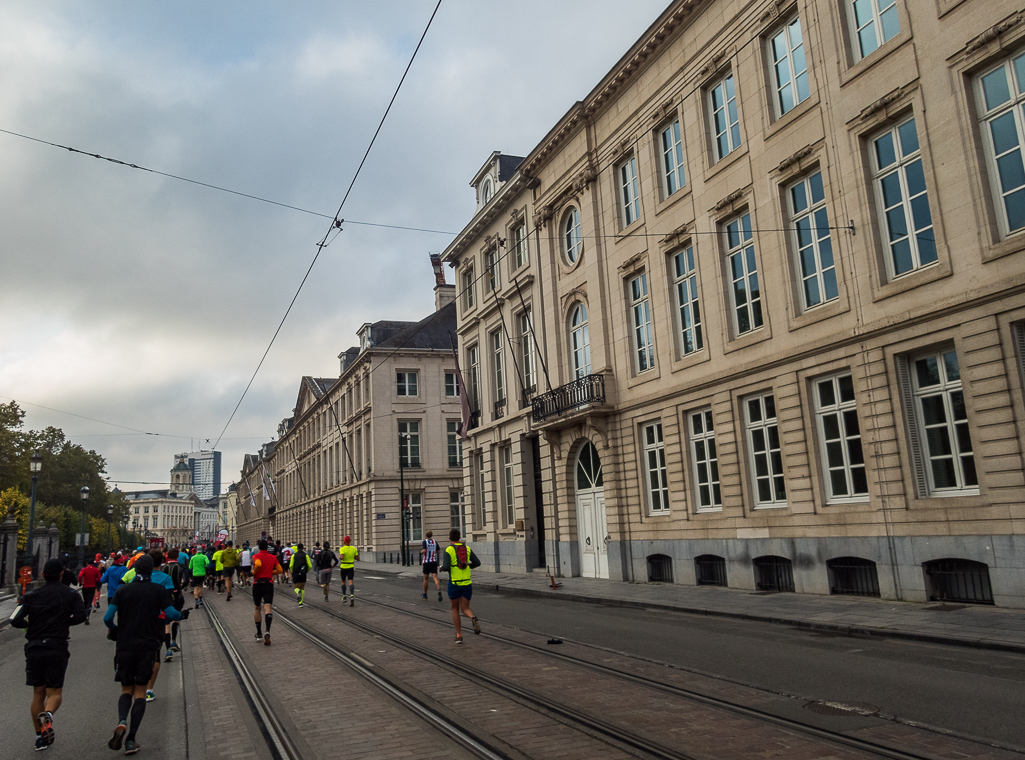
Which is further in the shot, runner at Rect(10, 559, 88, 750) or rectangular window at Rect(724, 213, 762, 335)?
rectangular window at Rect(724, 213, 762, 335)

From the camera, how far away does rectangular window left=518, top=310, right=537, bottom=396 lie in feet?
95.8

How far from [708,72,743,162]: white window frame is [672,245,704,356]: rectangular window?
2601mm

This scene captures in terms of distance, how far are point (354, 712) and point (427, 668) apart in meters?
2.43

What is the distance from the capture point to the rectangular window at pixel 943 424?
13.5 meters

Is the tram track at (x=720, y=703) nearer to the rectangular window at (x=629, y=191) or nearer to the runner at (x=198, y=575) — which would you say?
the runner at (x=198, y=575)

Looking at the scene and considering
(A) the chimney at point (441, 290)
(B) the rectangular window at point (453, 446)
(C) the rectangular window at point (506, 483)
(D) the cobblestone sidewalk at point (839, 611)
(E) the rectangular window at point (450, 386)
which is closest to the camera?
(D) the cobblestone sidewalk at point (839, 611)

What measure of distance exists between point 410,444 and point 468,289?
702 inches

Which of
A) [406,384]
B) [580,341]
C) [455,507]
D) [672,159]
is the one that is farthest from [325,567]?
[406,384]

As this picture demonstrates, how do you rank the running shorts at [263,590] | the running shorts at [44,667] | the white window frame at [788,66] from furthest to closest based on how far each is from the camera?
the white window frame at [788,66], the running shorts at [263,590], the running shorts at [44,667]

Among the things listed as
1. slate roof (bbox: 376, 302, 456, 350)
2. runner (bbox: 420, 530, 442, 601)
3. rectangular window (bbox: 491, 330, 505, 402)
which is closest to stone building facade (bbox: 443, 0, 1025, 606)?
rectangular window (bbox: 491, 330, 505, 402)

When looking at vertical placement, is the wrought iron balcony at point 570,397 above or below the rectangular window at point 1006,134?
below

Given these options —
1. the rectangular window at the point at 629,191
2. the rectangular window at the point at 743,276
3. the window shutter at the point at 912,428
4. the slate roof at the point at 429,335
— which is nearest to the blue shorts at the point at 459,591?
the window shutter at the point at 912,428

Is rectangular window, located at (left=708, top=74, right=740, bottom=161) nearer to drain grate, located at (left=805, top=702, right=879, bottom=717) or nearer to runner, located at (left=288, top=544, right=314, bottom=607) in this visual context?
drain grate, located at (left=805, top=702, right=879, bottom=717)

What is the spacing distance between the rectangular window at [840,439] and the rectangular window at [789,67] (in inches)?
250
